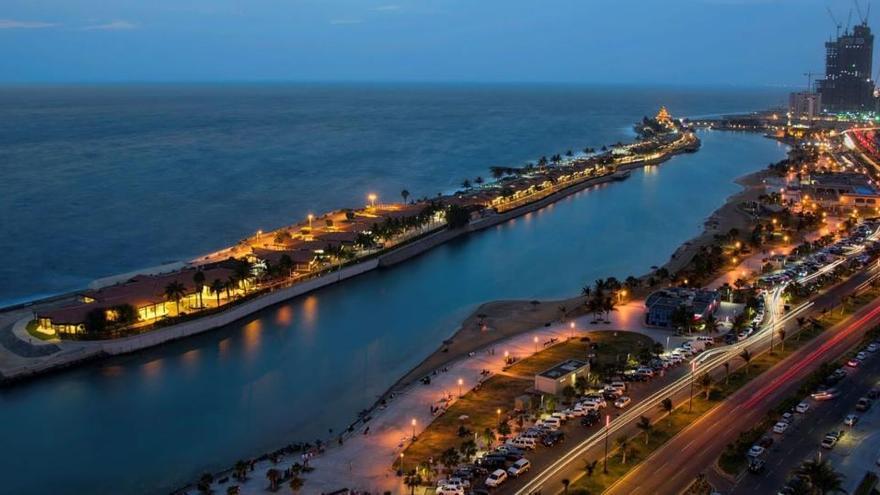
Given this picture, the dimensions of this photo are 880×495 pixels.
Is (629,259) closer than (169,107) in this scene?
Result: Yes

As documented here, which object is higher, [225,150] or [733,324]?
[225,150]

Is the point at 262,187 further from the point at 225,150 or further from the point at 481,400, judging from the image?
the point at 481,400

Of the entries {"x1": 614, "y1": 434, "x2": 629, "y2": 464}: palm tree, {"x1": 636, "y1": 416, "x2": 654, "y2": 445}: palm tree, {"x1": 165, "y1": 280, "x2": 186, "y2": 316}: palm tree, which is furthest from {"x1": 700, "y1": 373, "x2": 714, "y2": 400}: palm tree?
{"x1": 165, "y1": 280, "x2": 186, "y2": 316}: palm tree

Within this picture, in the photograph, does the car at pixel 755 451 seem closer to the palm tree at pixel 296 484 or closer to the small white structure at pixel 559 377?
the small white structure at pixel 559 377

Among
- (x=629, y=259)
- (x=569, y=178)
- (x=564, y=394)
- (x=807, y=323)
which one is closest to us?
(x=564, y=394)

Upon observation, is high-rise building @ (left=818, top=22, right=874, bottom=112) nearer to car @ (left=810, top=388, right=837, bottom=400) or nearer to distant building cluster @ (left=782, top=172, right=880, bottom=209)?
distant building cluster @ (left=782, top=172, right=880, bottom=209)

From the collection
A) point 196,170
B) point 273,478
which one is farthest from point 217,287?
point 196,170

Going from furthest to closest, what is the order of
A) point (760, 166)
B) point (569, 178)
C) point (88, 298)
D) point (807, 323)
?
point (760, 166)
point (569, 178)
point (88, 298)
point (807, 323)

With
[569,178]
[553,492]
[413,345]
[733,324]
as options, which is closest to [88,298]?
[413,345]
